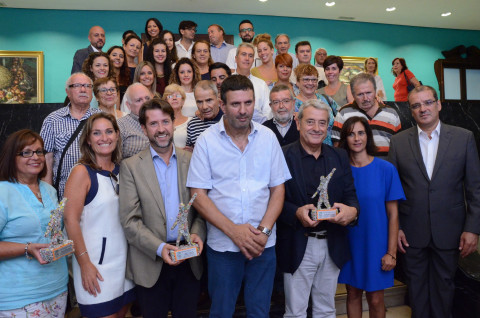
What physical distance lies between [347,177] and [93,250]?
161 centimetres

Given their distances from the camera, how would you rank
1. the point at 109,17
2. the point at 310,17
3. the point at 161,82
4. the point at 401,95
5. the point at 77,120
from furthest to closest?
the point at 310,17
the point at 109,17
the point at 401,95
the point at 161,82
the point at 77,120

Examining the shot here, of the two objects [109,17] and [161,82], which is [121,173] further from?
[109,17]

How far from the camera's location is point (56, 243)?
5.89ft

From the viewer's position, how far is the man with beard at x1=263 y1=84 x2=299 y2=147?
291cm

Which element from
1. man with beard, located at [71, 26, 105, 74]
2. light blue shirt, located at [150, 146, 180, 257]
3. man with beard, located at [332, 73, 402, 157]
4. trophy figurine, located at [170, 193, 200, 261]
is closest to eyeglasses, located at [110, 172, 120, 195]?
light blue shirt, located at [150, 146, 180, 257]

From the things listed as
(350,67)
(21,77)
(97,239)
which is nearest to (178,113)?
(97,239)

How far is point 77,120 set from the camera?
283cm

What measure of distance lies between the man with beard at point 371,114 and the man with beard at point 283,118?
47cm

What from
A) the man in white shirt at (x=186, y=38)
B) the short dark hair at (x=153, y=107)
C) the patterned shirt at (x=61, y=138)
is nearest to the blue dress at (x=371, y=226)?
the short dark hair at (x=153, y=107)

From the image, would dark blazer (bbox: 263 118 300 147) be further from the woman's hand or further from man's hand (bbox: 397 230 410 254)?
the woman's hand

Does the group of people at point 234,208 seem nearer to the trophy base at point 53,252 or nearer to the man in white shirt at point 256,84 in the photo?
the trophy base at point 53,252

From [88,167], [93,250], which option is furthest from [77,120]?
[93,250]

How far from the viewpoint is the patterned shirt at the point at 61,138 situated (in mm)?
2568

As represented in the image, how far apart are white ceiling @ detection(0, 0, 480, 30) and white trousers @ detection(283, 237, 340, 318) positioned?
735 centimetres
